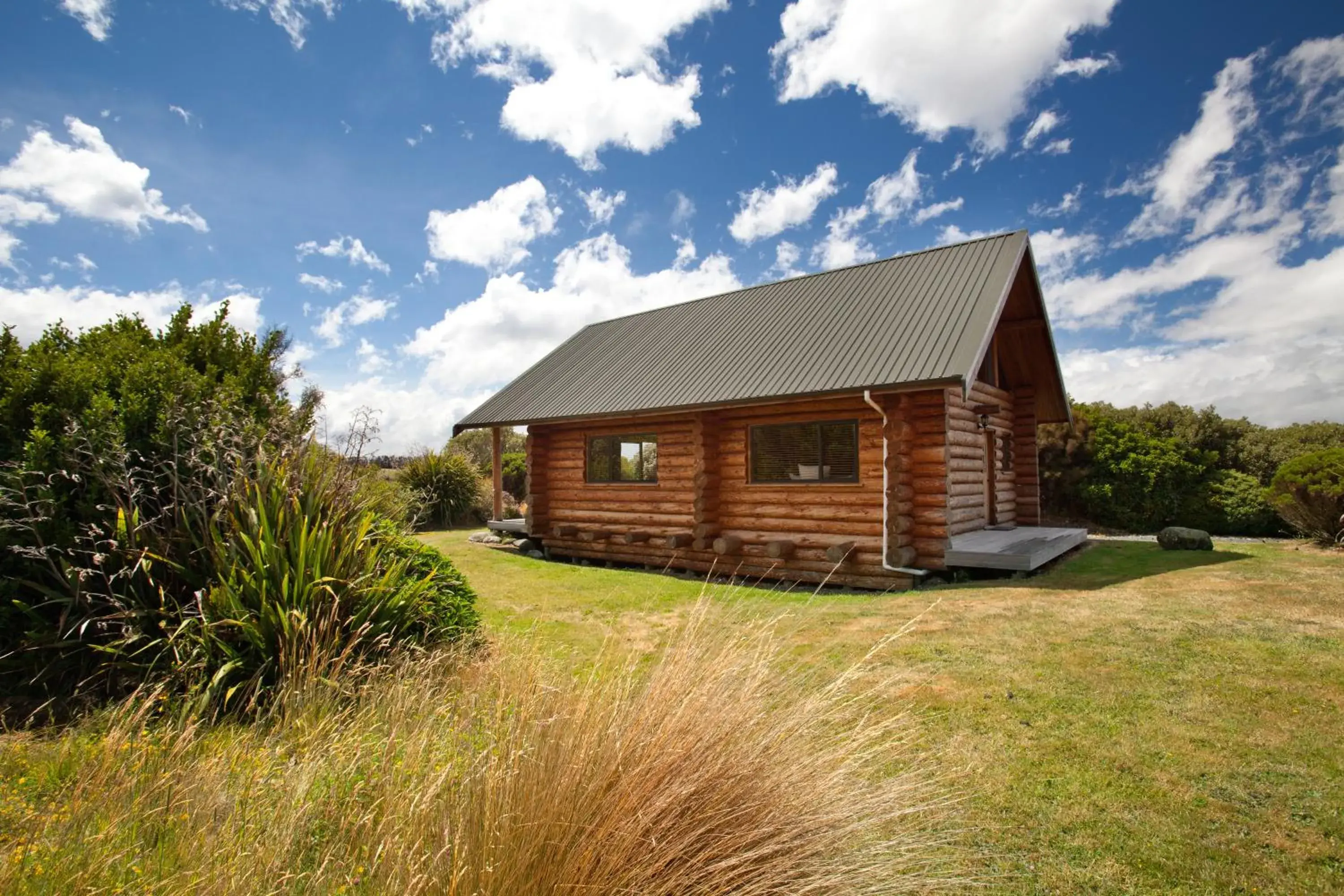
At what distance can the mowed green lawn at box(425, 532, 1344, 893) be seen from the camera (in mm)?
3221

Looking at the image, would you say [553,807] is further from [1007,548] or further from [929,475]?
[1007,548]

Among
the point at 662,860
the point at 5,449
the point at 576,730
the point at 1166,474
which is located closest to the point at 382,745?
the point at 576,730

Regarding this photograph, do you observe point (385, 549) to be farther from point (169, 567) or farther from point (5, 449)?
point (5, 449)

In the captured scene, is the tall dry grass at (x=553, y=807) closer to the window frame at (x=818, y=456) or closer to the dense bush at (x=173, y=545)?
the dense bush at (x=173, y=545)

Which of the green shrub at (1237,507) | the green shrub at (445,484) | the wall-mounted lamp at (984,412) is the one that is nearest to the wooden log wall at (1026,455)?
the wall-mounted lamp at (984,412)

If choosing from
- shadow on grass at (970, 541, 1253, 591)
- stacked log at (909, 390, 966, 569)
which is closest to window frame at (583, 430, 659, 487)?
stacked log at (909, 390, 966, 569)

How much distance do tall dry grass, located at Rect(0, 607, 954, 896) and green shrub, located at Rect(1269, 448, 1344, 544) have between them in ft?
42.8

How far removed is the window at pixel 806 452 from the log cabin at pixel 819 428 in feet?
0.10

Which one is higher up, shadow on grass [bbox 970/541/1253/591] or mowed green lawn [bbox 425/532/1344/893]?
shadow on grass [bbox 970/541/1253/591]

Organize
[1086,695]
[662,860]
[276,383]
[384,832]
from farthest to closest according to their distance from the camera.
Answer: [276,383]
[1086,695]
[384,832]
[662,860]

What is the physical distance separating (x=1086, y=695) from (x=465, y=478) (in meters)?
20.5

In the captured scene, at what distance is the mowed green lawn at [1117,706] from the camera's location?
322cm

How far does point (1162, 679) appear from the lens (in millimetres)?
5309

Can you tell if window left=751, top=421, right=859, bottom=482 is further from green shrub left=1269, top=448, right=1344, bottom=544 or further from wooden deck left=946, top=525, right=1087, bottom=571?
green shrub left=1269, top=448, right=1344, bottom=544
